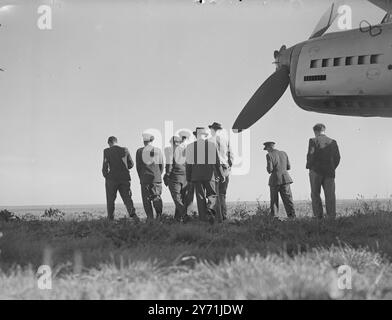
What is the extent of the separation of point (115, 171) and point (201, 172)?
8.88ft

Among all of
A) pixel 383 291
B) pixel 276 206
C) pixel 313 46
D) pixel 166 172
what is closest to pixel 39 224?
pixel 166 172

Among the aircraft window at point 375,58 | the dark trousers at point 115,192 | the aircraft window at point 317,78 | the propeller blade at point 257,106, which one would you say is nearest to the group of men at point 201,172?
the dark trousers at point 115,192

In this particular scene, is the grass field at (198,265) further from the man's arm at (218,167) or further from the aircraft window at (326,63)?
the aircraft window at (326,63)

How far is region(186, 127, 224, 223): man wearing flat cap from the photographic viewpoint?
33.9ft

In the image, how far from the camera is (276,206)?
12594 mm

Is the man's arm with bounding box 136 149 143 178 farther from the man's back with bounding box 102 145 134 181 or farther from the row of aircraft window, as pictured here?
the row of aircraft window

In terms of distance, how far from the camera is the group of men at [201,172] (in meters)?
10.4

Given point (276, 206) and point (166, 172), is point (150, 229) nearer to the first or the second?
point (166, 172)

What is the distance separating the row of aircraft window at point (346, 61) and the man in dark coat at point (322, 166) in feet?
5.44

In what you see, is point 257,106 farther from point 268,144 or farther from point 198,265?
point 198,265

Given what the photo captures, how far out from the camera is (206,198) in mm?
10484

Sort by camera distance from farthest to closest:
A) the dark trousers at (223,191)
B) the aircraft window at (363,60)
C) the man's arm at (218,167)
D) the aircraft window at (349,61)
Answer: the dark trousers at (223,191)
the man's arm at (218,167)
the aircraft window at (349,61)
the aircraft window at (363,60)

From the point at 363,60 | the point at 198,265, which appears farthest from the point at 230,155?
the point at 198,265
